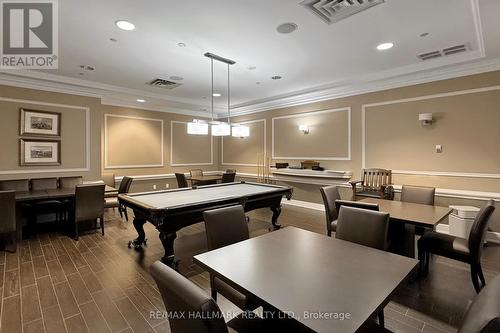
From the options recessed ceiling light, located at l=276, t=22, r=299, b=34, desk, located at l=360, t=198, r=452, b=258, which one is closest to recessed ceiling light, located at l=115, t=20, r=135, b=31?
recessed ceiling light, located at l=276, t=22, r=299, b=34

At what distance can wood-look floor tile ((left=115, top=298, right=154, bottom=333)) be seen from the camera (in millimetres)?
1965

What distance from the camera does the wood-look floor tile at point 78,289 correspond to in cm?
234

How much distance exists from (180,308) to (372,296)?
0.87 meters

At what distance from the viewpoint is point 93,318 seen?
6.81ft

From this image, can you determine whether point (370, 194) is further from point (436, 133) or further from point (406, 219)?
point (406, 219)

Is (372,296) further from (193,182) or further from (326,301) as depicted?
(193,182)

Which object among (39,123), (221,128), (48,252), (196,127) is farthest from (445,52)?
(39,123)

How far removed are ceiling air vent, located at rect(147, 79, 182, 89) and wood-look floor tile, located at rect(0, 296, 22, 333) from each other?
167 inches

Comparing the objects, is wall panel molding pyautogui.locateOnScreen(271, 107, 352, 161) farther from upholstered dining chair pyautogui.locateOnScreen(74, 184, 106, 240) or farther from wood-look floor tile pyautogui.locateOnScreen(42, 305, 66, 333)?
wood-look floor tile pyautogui.locateOnScreen(42, 305, 66, 333)

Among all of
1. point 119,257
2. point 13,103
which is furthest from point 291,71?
point 13,103

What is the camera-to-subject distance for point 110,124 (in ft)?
20.4

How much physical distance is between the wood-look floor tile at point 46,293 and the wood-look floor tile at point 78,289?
6.4 inches

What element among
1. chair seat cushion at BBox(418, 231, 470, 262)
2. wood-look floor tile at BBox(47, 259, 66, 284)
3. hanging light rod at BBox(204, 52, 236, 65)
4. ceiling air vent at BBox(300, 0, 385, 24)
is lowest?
Result: wood-look floor tile at BBox(47, 259, 66, 284)

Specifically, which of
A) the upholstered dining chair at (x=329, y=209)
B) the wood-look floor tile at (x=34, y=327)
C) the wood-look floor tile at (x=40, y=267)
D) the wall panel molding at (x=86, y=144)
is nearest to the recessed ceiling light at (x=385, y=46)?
the upholstered dining chair at (x=329, y=209)
